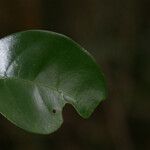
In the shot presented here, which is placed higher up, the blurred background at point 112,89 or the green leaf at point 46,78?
the green leaf at point 46,78

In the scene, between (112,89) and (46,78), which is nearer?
(46,78)

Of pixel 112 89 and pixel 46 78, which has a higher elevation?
pixel 46 78

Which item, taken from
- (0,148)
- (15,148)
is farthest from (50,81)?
(0,148)

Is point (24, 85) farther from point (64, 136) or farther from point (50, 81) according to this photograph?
point (64, 136)

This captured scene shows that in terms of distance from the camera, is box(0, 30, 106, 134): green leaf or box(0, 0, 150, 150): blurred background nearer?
box(0, 30, 106, 134): green leaf
